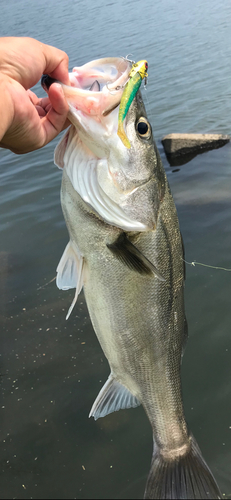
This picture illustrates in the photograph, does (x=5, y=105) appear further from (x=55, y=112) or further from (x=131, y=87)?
(x=131, y=87)

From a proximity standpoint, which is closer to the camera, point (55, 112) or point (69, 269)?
point (55, 112)

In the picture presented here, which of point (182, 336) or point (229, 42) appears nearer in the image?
point (182, 336)

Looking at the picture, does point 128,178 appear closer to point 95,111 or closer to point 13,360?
point 95,111

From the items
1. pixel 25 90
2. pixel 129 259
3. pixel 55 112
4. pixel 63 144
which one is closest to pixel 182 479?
pixel 129 259

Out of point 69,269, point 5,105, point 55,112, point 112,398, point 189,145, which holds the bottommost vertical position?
point 189,145

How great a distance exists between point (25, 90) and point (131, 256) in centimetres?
103

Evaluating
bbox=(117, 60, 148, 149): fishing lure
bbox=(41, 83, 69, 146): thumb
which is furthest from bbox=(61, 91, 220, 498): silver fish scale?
bbox=(41, 83, 69, 146): thumb

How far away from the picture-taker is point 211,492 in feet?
7.82

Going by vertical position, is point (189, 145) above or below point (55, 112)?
below

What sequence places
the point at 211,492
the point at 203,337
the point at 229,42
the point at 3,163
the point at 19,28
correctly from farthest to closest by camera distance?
1. the point at 19,28
2. the point at 229,42
3. the point at 3,163
4. the point at 203,337
5. the point at 211,492

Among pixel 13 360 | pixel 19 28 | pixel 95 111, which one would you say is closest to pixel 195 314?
pixel 13 360

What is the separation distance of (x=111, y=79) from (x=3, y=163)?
933cm

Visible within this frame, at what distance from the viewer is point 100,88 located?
84.7 inches

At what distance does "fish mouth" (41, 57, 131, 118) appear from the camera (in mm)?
2025
